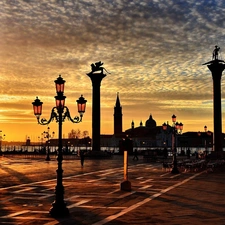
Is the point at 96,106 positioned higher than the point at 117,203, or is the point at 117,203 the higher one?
the point at 96,106

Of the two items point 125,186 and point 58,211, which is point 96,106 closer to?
point 125,186

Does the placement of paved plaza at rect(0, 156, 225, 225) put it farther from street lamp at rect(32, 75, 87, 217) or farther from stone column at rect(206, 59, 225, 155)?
stone column at rect(206, 59, 225, 155)

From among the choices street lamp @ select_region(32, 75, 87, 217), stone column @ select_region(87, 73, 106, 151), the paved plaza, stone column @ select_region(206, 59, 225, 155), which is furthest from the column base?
stone column @ select_region(87, 73, 106, 151)

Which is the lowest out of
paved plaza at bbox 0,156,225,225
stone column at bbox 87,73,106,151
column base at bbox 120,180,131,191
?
paved plaza at bbox 0,156,225,225

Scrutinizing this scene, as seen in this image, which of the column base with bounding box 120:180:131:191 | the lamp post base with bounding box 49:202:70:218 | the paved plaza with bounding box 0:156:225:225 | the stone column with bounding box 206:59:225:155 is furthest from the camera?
the stone column with bounding box 206:59:225:155

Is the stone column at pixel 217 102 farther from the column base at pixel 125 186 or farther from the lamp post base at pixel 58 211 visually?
the lamp post base at pixel 58 211

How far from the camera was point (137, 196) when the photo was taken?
19.1 m

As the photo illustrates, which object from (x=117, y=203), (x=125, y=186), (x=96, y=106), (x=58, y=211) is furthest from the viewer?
(x=96, y=106)

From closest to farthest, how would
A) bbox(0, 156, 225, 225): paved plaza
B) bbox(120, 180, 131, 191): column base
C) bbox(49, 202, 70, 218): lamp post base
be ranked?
bbox(0, 156, 225, 225): paved plaza → bbox(49, 202, 70, 218): lamp post base → bbox(120, 180, 131, 191): column base

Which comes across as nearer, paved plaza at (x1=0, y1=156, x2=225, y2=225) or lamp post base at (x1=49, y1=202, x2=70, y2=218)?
paved plaza at (x1=0, y1=156, x2=225, y2=225)

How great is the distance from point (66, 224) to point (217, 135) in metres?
44.2

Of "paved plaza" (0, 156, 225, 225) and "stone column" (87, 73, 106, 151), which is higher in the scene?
"stone column" (87, 73, 106, 151)

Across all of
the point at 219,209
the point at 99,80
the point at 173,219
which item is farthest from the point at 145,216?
the point at 99,80

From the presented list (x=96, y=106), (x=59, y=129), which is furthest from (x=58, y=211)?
(x=96, y=106)
